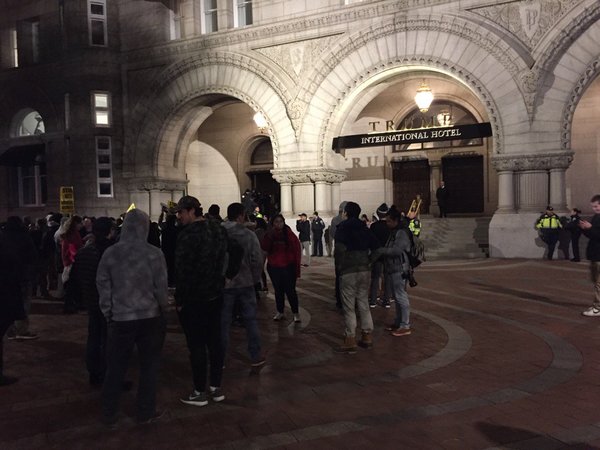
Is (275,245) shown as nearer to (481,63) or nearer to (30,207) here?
(481,63)

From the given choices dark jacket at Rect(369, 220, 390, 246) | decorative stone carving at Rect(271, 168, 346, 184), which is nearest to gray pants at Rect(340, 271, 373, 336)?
dark jacket at Rect(369, 220, 390, 246)

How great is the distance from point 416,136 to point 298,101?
4.43 m

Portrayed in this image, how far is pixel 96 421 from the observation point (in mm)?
4891

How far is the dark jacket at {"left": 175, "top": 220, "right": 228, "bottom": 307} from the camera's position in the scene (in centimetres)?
518

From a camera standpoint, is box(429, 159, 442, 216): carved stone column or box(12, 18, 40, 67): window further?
box(12, 18, 40, 67): window

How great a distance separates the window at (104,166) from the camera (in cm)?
2262

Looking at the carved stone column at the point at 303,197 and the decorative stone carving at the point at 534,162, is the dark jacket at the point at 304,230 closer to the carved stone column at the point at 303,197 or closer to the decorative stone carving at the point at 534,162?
the carved stone column at the point at 303,197

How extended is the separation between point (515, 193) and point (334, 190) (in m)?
6.48

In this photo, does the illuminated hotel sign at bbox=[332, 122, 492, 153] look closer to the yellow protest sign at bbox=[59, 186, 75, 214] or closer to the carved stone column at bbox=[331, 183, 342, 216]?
the carved stone column at bbox=[331, 183, 342, 216]

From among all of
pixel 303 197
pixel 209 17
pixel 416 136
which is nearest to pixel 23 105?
pixel 209 17

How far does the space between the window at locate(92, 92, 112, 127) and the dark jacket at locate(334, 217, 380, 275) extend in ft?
60.7

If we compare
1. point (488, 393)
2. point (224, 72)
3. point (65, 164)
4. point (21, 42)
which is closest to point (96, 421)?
point (488, 393)

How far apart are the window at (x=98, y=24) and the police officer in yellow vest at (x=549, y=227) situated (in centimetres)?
1887

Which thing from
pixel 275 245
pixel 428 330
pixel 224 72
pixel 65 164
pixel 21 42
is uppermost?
pixel 21 42
